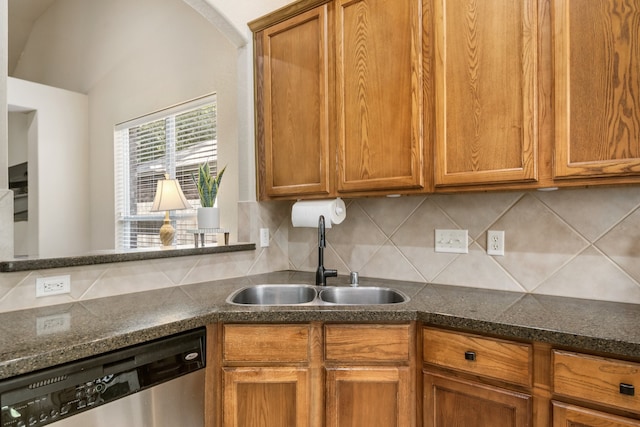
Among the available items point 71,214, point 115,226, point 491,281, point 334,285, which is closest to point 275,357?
point 334,285

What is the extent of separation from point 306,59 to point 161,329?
4.83 ft

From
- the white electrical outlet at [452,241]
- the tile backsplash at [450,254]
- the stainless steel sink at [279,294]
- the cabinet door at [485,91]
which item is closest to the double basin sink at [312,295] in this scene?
the stainless steel sink at [279,294]

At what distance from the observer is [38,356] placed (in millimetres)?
1053

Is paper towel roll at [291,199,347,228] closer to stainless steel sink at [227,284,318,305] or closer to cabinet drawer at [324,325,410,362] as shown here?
stainless steel sink at [227,284,318,305]

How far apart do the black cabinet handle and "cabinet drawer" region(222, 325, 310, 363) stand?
0.96 metres

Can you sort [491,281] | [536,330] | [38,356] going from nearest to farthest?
[38,356]
[536,330]
[491,281]

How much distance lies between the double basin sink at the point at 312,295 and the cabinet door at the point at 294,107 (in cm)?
Result: 49

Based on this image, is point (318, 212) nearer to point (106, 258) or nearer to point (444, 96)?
point (444, 96)

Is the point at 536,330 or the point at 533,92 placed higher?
the point at 533,92

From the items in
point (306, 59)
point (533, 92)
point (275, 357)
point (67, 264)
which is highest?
point (306, 59)

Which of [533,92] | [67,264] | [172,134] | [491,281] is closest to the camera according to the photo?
[533,92]

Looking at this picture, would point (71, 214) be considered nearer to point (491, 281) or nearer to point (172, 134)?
point (172, 134)

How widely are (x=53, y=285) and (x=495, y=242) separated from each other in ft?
6.11

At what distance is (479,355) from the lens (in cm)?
134
